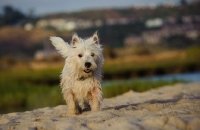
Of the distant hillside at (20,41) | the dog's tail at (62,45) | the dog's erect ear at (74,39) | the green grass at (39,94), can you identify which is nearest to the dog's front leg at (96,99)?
the dog's erect ear at (74,39)

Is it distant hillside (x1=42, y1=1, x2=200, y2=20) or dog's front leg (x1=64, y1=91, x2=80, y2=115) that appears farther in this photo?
distant hillside (x1=42, y1=1, x2=200, y2=20)

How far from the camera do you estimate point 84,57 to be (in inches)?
372

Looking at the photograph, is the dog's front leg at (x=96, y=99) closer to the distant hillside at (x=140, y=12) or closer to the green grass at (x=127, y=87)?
the green grass at (x=127, y=87)

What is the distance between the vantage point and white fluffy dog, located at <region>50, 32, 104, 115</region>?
9555 mm

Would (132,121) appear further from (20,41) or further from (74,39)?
(20,41)

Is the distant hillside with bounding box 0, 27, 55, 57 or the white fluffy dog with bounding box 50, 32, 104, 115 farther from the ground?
the distant hillside with bounding box 0, 27, 55, 57

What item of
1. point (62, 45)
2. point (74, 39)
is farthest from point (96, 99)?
point (62, 45)

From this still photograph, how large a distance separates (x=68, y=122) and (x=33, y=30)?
94.3 metres

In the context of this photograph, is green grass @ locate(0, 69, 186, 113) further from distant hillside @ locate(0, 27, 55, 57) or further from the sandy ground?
distant hillside @ locate(0, 27, 55, 57)

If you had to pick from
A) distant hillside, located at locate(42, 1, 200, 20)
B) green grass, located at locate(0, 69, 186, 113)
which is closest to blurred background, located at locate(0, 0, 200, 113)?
distant hillside, located at locate(42, 1, 200, 20)

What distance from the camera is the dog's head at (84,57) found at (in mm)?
9405

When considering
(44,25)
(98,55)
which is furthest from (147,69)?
(44,25)

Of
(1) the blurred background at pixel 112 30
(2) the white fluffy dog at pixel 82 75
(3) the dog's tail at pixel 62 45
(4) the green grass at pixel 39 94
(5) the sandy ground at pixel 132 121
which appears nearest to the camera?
(5) the sandy ground at pixel 132 121

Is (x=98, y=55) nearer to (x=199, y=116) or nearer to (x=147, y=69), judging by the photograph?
(x=199, y=116)
